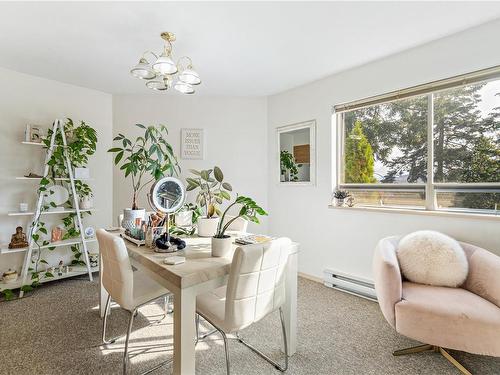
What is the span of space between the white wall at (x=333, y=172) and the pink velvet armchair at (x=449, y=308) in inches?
18.3

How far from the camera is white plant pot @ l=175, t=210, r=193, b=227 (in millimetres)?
2389

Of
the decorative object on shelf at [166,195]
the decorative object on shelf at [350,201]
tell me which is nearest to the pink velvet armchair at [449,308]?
the decorative object on shelf at [350,201]

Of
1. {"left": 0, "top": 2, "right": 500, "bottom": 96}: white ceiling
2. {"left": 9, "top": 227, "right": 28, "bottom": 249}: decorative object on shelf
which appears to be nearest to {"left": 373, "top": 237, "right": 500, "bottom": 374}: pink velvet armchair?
{"left": 0, "top": 2, "right": 500, "bottom": 96}: white ceiling

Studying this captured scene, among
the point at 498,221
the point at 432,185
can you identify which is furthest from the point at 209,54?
the point at 498,221

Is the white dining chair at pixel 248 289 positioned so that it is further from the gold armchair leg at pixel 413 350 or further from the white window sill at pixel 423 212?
the white window sill at pixel 423 212

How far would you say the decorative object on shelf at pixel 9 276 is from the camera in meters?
2.64

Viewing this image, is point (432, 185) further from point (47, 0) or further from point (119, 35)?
point (47, 0)

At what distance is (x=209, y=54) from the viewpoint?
8.14 feet

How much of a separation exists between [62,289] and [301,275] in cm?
272

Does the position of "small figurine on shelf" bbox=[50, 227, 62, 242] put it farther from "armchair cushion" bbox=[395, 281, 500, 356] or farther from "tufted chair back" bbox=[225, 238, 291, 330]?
"armchair cushion" bbox=[395, 281, 500, 356]

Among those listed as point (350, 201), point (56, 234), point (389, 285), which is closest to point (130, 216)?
point (56, 234)

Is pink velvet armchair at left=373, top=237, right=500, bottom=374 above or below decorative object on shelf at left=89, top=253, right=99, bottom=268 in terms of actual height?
above

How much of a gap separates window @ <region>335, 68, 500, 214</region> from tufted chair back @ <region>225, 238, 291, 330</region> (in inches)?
71.0

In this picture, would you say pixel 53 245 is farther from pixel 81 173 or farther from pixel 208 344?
Answer: pixel 208 344
